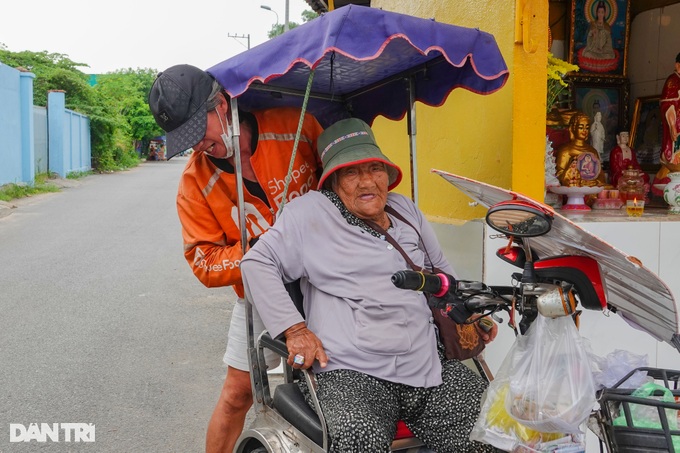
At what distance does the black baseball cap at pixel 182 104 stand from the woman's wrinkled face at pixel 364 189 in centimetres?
58

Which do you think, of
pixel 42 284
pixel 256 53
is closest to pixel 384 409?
pixel 256 53

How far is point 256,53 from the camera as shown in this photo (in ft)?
7.85

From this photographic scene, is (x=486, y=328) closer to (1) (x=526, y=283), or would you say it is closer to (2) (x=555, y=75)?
(1) (x=526, y=283)

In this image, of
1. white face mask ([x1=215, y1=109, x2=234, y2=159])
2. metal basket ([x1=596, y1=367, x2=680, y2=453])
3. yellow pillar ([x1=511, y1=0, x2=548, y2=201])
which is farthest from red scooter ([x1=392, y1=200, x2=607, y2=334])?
yellow pillar ([x1=511, y1=0, x2=548, y2=201])

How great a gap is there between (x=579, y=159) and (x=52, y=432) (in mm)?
3433

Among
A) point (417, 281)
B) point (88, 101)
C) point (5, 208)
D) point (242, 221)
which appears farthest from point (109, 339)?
point (88, 101)

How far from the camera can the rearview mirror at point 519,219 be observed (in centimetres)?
154

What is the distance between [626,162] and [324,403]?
3.09 m

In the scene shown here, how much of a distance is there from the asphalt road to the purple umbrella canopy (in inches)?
79.0

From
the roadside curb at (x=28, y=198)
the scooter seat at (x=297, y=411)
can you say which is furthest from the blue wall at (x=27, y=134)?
the scooter seat at (x=297, y=411)

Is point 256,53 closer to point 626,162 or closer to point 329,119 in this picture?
point 329,119

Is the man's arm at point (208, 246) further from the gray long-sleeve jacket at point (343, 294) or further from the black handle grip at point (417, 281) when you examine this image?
the black handle grip at point (417, 281)

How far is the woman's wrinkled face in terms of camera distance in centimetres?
254

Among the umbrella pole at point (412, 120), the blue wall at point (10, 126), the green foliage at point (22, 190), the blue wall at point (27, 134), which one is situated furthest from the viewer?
the blue wall at point (27, 134)
